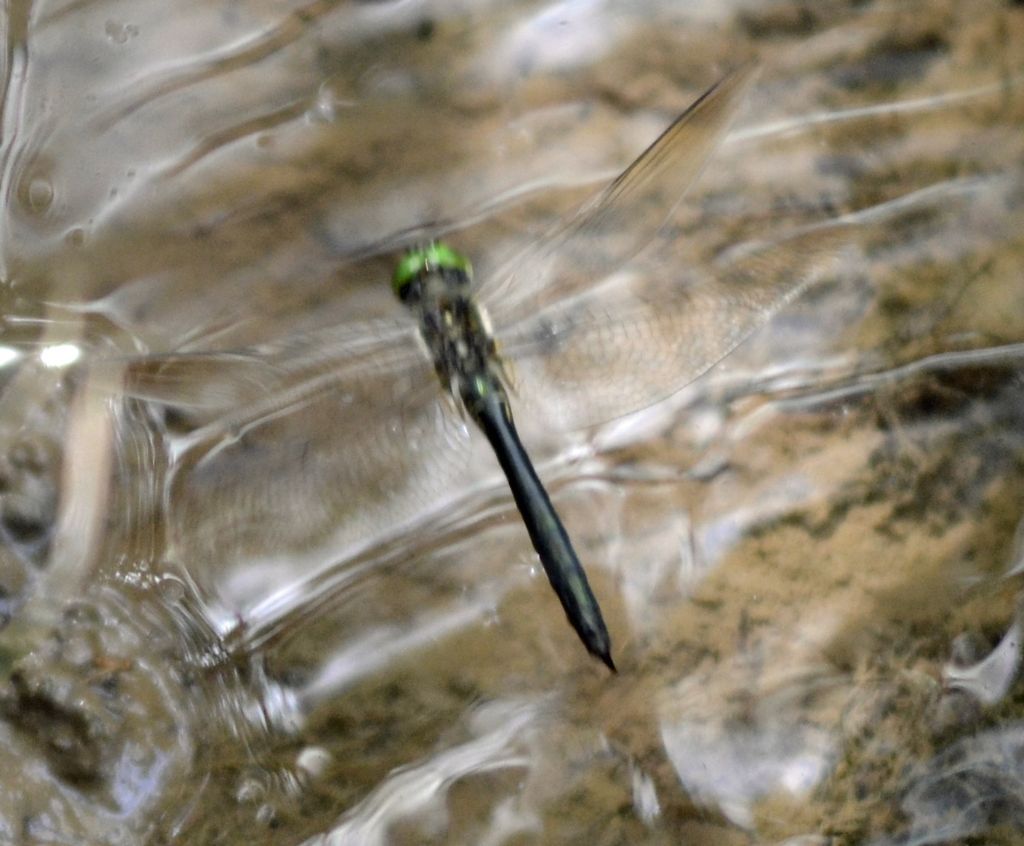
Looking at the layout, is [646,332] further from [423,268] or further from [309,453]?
[309,453]

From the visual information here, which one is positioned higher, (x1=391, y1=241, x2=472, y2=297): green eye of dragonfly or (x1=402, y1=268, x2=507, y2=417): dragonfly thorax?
(x1=391, y1=241, x2=472, y2=297): green eye of dragonfly

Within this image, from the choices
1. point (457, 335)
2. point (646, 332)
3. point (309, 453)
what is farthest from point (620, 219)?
point (309, 453)

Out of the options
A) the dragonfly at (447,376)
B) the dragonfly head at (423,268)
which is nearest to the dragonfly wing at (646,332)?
the dragonfly at (447,376)

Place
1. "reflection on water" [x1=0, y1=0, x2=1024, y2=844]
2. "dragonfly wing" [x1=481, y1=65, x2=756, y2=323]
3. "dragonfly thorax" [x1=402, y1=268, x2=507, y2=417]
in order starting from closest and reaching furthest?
"dragonfly wing" [x1=481, y1=65, x2=756, y2=323]
"reflection on water" [x1=0, y1=0, x2=1024, y2=844]
"dragonfly thorax" [x1=402, y1=268, x2=507, y2=417]

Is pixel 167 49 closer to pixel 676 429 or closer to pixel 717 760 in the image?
pixel 676 429

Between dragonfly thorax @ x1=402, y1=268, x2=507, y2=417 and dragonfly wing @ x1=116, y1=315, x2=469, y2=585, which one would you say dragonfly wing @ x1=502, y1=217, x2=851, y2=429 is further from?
dragonfly wing @ x1=116, y1=315, x2=469, y2=585

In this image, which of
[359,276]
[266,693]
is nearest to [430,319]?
[359,276]

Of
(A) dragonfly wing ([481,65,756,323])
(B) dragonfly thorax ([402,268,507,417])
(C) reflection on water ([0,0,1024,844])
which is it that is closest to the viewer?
(A) dragonfly wing ([481,65,756,323])

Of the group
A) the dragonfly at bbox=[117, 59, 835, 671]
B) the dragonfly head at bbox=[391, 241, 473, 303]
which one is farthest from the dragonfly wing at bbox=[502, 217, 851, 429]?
the dragonfly head at bbox=[391, 241, 473, 303]

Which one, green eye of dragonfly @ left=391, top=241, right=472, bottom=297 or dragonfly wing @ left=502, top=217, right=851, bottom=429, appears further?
green eye of dragonfly @ left=391, top=241, right=472, bottom=297
